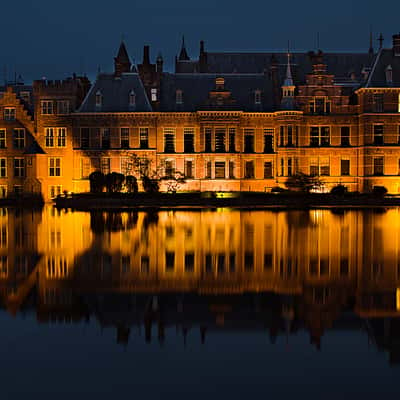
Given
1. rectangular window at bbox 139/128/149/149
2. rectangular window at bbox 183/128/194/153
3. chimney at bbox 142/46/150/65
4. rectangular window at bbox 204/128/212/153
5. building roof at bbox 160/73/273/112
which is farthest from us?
chimney at bbox 142/46/150/65

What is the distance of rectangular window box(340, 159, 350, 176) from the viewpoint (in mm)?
61750

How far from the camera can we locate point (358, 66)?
2761 inches

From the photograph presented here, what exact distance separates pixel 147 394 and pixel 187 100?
55.7 m

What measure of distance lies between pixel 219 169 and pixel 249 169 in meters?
3.00

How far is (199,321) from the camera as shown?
38.6 ft

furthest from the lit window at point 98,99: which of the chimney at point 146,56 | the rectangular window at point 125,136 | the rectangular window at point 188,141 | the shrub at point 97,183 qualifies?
the shrub at point 97,183

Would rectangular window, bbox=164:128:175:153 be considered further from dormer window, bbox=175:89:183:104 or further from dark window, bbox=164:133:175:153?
dormer window, bbox=175:89:183:104

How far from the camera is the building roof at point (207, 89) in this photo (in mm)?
62250

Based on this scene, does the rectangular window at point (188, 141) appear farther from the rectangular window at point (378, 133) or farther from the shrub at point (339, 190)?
the rectangular window at point (378, 133)

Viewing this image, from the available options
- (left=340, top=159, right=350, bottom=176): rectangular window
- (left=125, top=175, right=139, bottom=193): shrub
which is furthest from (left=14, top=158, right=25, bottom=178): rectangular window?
(left=340, top=159, right=350, bottom=176): rectangular window

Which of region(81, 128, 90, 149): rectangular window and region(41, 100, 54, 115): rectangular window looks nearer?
region(81, 128, 90, 149): rectangular window

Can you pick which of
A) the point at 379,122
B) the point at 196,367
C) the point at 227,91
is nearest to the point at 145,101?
the point at 227,91

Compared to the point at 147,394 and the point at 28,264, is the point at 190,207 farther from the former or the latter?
the point at 147,394

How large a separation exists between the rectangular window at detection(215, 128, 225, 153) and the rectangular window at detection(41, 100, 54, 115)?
16.0m
